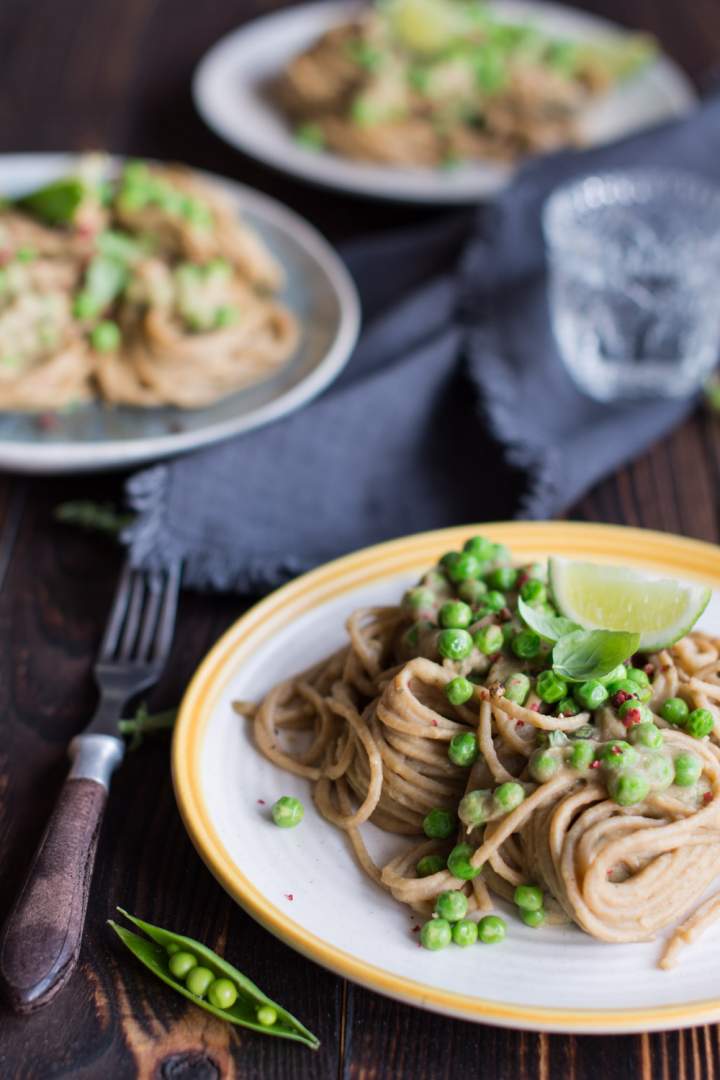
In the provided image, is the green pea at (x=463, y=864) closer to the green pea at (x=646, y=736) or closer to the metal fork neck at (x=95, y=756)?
the green pea at (x=646, y=736)

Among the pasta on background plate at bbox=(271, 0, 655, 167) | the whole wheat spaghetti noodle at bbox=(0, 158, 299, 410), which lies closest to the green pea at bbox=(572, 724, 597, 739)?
the whole wheat spaghetti noodle at bbox=(0, 158, 299, 410)

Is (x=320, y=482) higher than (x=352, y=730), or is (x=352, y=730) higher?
(x=352, y=730)

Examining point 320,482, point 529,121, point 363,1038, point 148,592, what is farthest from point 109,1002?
point 529,121

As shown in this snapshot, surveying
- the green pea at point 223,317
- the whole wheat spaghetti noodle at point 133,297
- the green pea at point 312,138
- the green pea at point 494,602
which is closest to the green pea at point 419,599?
the green pea at point 494,602

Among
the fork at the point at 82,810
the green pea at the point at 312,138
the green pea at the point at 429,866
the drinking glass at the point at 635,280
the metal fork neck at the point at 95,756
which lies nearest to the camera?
the fork at the point at 82,810

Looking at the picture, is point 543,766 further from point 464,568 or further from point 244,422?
point 244,422

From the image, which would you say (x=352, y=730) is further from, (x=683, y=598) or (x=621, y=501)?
(x=621, y=501)

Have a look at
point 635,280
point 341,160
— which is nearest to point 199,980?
point 635,280
